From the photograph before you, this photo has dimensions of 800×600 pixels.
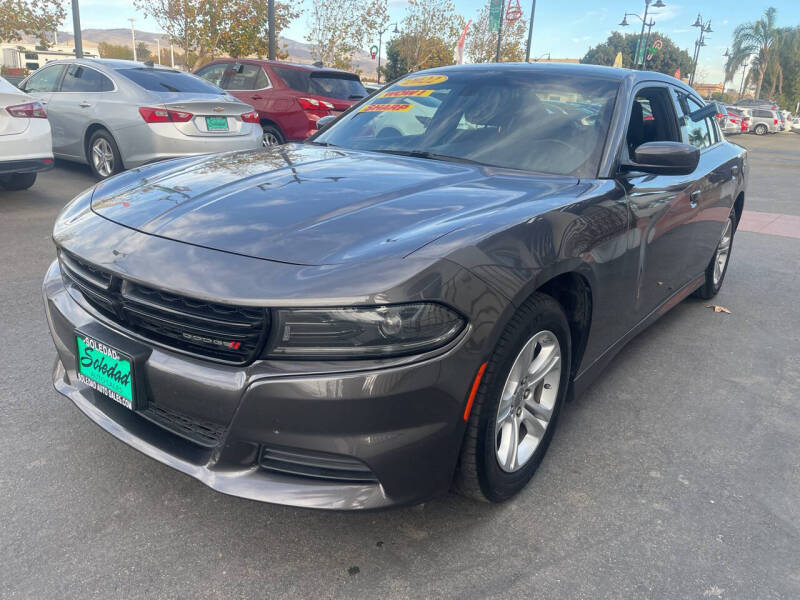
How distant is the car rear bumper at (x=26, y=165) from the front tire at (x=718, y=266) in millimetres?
6094

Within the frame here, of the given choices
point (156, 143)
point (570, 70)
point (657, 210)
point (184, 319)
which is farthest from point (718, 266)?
point (156, 143)

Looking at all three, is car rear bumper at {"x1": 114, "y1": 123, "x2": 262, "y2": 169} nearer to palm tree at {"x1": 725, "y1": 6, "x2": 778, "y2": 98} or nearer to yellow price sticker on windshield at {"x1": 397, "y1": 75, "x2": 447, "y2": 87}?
yellow price sticker on windshield at {"x1": 397, "y1": 75, "x2": 447, "y2": 87}

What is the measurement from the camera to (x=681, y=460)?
9.16 ft

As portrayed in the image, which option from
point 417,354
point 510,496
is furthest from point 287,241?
point 510,496

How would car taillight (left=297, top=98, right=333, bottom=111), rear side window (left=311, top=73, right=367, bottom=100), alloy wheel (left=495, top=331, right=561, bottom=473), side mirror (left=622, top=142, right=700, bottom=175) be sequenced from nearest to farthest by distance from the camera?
alloy wheel (left=495, top=331, right=561, bottom=473) < side mirror (left=622, top=142, right=700, bottom=175) < car taillight (left=297, top=98, right=333, bottom=111) < rear side window (left=311, top=73, right=367, bottom=100)

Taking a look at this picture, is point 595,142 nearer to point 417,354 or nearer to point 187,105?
point 417,354

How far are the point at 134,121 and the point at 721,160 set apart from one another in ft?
20.0

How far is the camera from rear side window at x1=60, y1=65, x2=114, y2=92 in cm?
800

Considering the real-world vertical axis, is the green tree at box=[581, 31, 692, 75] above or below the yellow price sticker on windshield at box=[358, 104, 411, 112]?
above

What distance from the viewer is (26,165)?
6449 millimetres

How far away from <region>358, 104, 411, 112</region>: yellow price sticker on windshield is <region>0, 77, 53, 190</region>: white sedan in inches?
167

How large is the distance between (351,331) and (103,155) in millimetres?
7345

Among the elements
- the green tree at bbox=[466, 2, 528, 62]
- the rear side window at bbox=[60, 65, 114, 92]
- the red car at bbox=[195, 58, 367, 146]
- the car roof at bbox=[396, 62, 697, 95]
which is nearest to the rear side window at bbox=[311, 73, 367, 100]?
the red car at bbox=[195, 58, 367, 146]

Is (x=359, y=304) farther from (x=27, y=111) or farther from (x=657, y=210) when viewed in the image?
(x=27, y=111)
